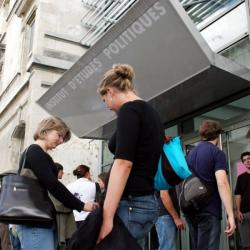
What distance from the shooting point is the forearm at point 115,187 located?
6.75 feet

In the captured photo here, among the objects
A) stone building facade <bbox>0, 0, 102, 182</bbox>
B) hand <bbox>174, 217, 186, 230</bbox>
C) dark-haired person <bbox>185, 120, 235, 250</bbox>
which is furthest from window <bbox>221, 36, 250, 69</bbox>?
stone building facade <bbox>0, 0, 102, 182</bbox>

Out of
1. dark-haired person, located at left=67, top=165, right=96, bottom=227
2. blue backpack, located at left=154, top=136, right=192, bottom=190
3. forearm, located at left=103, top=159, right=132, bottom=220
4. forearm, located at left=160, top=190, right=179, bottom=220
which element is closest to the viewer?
forearm, located at left=103, top=159, right=132, bottom=220

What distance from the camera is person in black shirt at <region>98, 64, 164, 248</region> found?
2.07 meters

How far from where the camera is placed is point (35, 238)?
282 cm

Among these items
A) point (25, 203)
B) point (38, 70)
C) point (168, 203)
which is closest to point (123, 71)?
point (25, 203)

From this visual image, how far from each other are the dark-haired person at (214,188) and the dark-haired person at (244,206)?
1.15m

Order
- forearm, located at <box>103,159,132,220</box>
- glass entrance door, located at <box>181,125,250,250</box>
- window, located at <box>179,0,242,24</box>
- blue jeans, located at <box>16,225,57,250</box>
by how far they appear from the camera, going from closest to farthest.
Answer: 1. forearm, located at <box>103,159,132,220</box>
2. blue jeans, located at <box>16,225,57,250</box>
3. glass entrance door, located at <box>181,125,250,250</box>
4. window, located at <box>179,0,242,24</box>

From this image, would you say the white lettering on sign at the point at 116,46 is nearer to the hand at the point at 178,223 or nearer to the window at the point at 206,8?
the window at the point at 206,8

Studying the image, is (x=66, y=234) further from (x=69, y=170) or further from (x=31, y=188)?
(x=69, y=170)

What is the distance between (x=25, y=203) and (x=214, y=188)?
1.81 meters

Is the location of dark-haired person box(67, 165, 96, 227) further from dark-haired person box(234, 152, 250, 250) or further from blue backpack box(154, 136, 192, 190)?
blue backpack box(154, 136, 192, 190)

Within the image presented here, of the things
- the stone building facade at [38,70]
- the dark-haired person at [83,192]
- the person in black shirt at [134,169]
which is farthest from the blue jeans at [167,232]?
the stone building facade at [38,70]

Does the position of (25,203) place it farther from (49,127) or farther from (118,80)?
(118,80)

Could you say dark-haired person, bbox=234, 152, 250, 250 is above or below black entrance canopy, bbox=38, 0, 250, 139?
below
